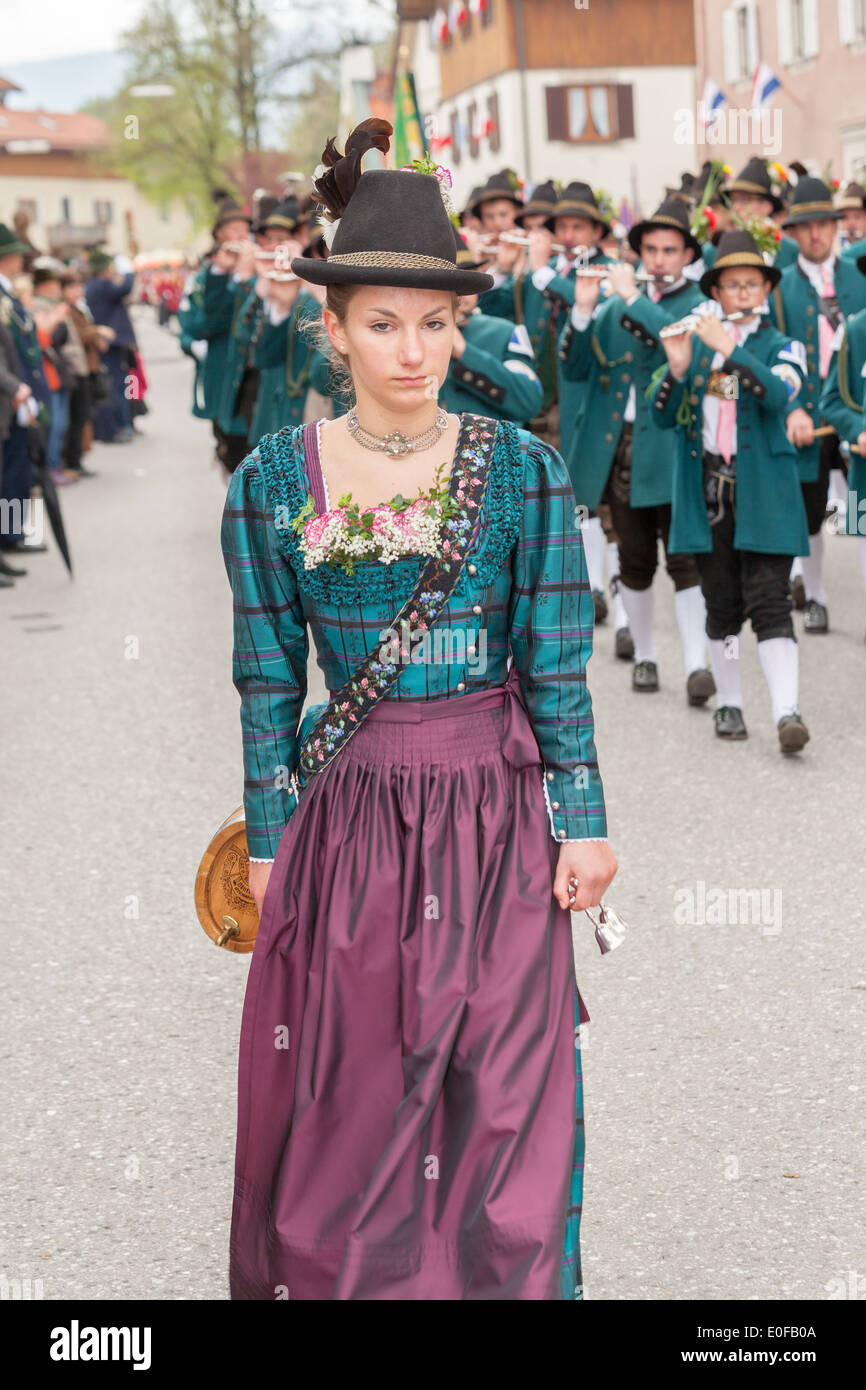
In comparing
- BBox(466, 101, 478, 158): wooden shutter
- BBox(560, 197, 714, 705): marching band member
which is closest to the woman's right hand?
BBox(560, 197, 714, 705): marching band member

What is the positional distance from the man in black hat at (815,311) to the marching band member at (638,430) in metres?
0.69

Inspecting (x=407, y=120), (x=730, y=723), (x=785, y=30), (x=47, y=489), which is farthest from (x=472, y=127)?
(x=730, y=723)

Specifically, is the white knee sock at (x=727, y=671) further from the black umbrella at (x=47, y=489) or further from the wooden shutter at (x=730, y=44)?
the wooden shutter at (x=730, y=44)

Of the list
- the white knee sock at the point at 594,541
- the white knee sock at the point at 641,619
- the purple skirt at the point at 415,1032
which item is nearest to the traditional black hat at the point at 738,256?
the white knee sock at the point at 641,619

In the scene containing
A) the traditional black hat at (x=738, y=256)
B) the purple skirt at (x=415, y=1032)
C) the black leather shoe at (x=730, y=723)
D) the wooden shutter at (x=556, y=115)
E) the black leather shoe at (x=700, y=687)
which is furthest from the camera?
the wooden shutter at (x=556, y=115)

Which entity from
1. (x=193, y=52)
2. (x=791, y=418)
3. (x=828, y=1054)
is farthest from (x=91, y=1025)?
(x=193, y=52)

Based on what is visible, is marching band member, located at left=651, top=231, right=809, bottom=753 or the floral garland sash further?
marching band member, located at left=651, top=231, right=809, bottom=753

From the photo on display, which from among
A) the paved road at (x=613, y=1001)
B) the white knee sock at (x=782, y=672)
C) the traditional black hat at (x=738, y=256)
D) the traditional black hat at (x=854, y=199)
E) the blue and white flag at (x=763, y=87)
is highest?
the blue and white flag at (x=763, y=87)

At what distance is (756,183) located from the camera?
12.3 meters

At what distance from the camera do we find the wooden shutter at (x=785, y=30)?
32.5 meters

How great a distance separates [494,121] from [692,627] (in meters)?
40.8

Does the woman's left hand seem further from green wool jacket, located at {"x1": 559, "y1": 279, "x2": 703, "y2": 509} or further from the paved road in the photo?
green wool jacket, located at {"x1": 559, "y1": 279, "x2": 703, "y2": 509}

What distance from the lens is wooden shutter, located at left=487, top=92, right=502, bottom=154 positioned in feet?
153

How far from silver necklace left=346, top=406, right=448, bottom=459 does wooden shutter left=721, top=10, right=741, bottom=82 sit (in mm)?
34209
